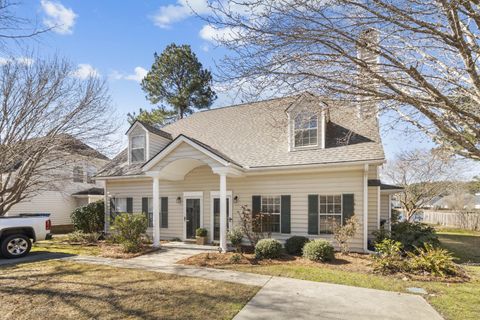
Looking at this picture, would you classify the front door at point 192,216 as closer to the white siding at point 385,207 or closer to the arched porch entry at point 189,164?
the arched porch entry at point 189,164

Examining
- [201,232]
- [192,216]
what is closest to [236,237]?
[201,232]

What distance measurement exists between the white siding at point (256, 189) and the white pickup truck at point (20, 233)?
4759mm

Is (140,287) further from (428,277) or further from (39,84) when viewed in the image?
(39,84)

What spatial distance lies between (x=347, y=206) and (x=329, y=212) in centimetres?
74

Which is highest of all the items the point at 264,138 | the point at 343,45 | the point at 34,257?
the point at 343,45

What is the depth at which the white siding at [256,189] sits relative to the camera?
10.8 metres

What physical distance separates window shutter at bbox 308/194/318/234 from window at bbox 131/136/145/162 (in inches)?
352

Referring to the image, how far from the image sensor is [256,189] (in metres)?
12.3

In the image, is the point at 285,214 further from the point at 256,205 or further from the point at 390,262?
the point at 390,262

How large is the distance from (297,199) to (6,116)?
36.2 feet

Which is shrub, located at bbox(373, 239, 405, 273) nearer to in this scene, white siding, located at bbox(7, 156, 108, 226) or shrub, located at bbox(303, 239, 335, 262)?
shrub, located at bbox(303, 239, 335, 262)

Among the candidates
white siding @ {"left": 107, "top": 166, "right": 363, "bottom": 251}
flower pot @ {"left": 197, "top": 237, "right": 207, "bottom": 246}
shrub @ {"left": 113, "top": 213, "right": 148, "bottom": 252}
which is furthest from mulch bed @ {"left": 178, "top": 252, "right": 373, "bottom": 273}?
shrub @ {"left": 113, "top": 213, "right": 148, "bottom": 252}

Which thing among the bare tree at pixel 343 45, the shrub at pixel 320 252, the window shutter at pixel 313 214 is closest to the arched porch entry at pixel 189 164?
the window shutter at pixel 313 214

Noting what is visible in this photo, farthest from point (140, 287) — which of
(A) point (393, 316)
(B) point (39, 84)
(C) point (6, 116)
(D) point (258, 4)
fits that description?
(B) point (39, 84)
